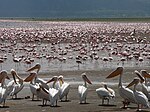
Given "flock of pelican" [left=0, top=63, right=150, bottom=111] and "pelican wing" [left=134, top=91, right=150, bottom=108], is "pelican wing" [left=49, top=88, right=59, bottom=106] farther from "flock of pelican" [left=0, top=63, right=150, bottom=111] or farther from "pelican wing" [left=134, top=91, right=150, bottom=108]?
"pelican wing" [left=134, top=91, right=150, bottom=108]

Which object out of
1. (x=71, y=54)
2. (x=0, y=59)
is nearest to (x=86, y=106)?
(x=0, y=59)

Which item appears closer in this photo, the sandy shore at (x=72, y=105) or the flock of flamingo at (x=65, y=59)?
the sandy shore at (x=72, y=105)

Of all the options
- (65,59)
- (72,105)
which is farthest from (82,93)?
(65,59)

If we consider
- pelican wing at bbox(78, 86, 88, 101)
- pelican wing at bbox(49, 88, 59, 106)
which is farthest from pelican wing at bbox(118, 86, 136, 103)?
pelican wing at bbox(49, 88, 59, 106)

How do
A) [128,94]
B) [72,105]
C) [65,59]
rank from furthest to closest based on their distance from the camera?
[65,59] → [72,105] → [128,94]

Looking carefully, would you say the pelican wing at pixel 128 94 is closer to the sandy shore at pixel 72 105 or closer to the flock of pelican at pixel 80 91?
the flock of pelican at pixel 80 91

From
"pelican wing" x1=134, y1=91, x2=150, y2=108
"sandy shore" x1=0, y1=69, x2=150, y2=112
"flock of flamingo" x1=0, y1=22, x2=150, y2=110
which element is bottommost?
"sandy shore" x1=0, y1=69, x2=150, y2=112

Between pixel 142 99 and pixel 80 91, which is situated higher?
pixel 80 91

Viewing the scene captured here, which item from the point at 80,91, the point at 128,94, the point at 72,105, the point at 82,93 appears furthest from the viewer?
the point at 80,91

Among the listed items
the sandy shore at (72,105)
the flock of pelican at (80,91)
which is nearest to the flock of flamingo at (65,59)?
the flock of pelican at (80,91)

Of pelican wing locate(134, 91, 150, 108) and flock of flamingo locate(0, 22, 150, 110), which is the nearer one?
pelican wing locate(134, 91, 150, 108)

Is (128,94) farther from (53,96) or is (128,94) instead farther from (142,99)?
(53,96)

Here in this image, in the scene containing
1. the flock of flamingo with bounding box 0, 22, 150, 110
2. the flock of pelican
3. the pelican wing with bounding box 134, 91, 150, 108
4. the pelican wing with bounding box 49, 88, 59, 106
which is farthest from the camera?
the flock of flamingo with bounding box 0, 22, 150, 110

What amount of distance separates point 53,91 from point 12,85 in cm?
147
